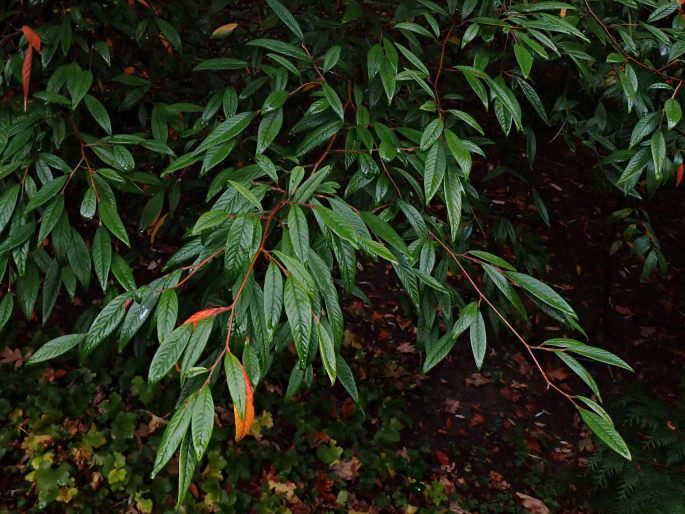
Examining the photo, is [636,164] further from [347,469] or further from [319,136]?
[347,469]

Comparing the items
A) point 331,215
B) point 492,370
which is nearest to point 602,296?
point 492,370

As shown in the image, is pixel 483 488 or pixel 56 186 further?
pixel 483 488

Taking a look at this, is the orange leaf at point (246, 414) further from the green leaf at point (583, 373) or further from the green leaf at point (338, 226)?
the green leaf at point (583, 373)

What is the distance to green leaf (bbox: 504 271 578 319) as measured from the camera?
133 centimetres

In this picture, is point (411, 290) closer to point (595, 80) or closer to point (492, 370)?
point (595, 80)

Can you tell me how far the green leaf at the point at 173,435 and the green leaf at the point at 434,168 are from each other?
0.66m

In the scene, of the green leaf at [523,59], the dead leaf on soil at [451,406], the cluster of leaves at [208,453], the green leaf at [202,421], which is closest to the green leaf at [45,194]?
the green leaf at [202,421]

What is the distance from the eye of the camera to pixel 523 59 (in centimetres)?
140

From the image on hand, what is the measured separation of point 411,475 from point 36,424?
6.12ft

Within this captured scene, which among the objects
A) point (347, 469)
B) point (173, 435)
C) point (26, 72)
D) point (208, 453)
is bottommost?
point (347, 469)

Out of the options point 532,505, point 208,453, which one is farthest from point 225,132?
point 532,505

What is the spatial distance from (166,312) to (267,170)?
1.17 ft

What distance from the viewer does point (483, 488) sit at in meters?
3.43

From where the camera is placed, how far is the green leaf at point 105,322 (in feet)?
4.02
